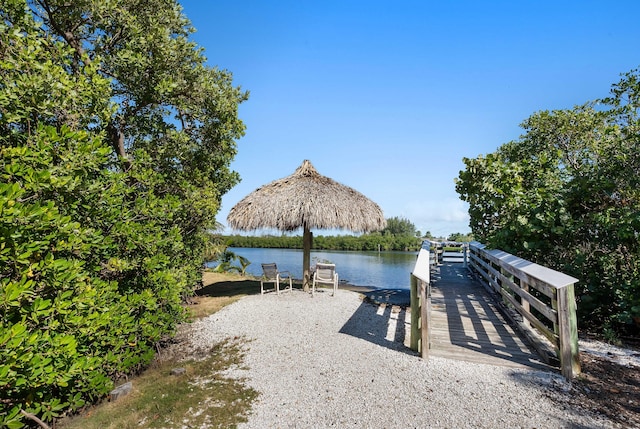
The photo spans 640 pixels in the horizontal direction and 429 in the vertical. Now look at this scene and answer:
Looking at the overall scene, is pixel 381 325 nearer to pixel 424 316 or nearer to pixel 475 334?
pixel 475 334

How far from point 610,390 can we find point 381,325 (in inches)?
127

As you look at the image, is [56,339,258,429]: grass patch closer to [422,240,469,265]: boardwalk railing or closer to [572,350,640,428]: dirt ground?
[572,350,640,428]: dirt ground

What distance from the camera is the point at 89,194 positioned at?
3.23m

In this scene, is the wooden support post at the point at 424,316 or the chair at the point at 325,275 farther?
the chair at the point at 325,275

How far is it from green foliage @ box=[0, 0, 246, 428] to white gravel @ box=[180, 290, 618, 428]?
1.59 metres

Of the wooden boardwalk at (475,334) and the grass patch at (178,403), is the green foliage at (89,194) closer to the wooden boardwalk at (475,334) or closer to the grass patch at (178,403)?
the grass patch at (178,403)

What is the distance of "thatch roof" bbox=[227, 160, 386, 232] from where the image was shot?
30.3 ft

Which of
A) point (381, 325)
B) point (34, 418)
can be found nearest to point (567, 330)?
point (381, 325)

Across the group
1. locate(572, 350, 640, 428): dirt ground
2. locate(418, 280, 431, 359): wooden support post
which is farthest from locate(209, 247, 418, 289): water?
locate(572, 350, 640, 428): dirt ground

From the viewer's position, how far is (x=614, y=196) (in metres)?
6.01

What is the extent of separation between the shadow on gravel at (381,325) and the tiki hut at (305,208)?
262 centimetres

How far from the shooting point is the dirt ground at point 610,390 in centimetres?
297

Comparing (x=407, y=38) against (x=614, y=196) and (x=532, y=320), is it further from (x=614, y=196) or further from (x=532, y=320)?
(x=532, y=320)

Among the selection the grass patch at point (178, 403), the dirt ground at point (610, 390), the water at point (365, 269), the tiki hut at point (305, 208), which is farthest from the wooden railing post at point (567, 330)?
the water at point (365, 269)
